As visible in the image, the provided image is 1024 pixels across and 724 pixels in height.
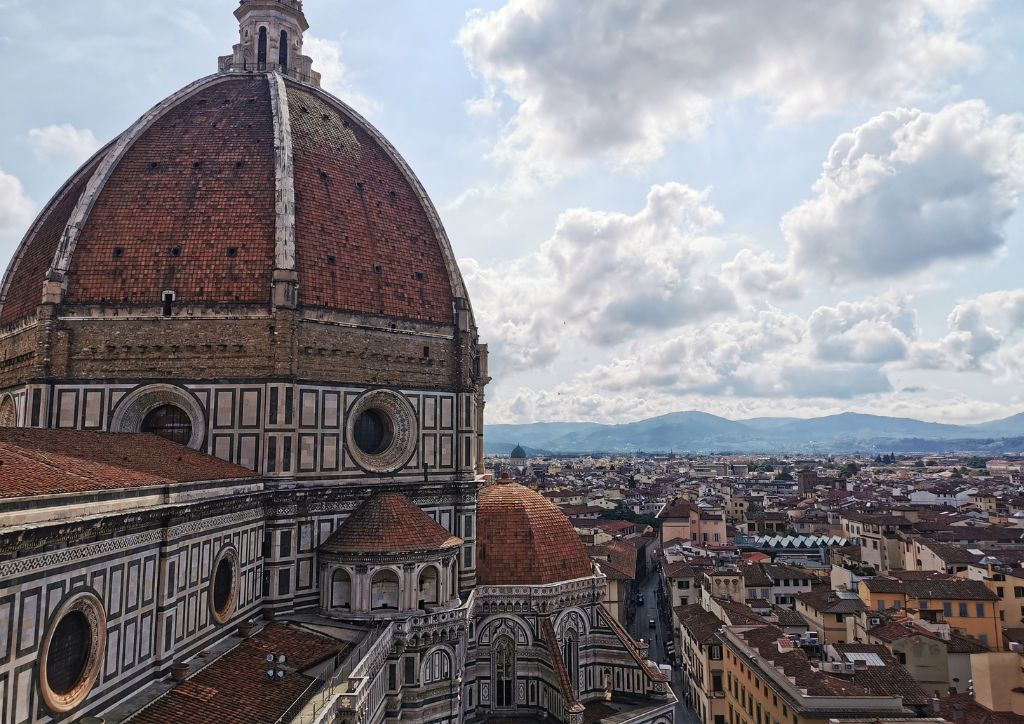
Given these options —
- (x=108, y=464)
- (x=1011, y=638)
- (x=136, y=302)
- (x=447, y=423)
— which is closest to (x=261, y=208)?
(x=136, y=302)

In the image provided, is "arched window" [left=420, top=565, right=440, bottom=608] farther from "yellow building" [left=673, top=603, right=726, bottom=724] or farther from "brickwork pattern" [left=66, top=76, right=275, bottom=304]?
"yellow building" [left=673, top=603, right=726, bottom=724]

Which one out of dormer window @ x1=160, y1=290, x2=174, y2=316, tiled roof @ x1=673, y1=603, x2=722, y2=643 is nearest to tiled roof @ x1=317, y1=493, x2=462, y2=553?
dormer window @ x1=160, y1=290, x2=174, y2=316

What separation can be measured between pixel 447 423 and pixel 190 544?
1029 cm

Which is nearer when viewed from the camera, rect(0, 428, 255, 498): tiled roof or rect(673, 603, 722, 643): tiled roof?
rect(0, 428, 255, 498): tiled roof

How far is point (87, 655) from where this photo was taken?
13086mm

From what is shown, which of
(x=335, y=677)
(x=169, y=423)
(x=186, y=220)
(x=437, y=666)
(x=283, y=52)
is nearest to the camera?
(x=335, y=677)

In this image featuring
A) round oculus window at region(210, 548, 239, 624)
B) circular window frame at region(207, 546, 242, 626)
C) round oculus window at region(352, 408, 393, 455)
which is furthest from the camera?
round oculus window at region(352, 408, 393, 455)

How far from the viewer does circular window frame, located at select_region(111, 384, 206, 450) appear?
21.2 metres

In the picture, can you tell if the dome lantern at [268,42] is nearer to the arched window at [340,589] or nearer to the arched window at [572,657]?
the arched window at [340,589]

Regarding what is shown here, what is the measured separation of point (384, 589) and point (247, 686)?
223 inches

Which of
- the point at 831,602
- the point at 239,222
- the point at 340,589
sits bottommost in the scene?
the point at 831,602

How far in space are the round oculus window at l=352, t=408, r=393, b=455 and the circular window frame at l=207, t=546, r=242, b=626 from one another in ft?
18.3

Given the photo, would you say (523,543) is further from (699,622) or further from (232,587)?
(699,622)

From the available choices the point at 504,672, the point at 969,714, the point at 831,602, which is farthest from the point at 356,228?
the point at 831,602
